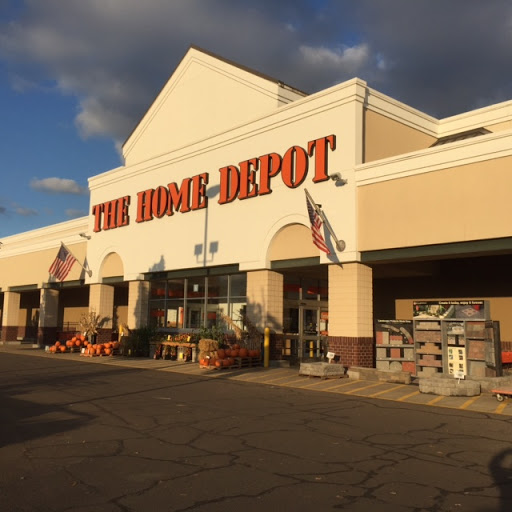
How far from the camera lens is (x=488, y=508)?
594cm

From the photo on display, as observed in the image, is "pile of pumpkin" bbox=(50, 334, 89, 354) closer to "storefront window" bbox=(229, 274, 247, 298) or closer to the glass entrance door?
"storefront window" bbox=(229, 274, 247, 298)

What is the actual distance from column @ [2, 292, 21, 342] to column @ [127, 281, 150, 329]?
18.0 meters

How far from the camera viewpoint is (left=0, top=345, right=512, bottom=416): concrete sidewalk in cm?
1360

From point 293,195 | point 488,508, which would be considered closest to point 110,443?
point 488,508

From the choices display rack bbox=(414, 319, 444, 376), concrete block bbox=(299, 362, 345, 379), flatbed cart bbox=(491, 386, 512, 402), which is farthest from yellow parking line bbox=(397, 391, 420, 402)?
concrete block bbox=(299, 362, 345, 379)

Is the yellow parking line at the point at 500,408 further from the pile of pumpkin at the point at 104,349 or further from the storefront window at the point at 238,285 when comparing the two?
the pile of pumpkin at the point at 104,349

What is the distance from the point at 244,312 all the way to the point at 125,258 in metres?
10.2

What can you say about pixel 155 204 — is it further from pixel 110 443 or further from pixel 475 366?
pixel 110 443

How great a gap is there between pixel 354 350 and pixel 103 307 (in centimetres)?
1973

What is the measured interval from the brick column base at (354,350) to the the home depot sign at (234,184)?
611 centimetres

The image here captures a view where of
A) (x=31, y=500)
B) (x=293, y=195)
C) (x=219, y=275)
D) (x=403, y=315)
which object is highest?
(x=293, y=195)

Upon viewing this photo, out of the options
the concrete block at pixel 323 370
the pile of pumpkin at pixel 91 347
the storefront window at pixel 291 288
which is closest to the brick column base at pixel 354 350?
the concrete block at pixel 323 370

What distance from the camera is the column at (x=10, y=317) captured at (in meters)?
44.2

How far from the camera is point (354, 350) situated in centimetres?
1964
